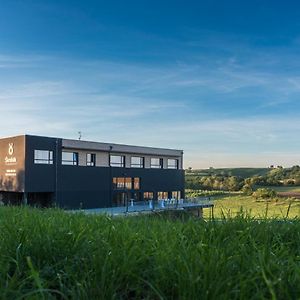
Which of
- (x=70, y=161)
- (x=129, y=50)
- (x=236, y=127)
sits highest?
(x=129, y=50)

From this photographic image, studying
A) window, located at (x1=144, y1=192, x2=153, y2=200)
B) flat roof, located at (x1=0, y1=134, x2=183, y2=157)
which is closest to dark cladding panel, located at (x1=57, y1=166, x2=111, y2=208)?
flat roof, located at (x1=0, y1=134, x2=183, y2=157)

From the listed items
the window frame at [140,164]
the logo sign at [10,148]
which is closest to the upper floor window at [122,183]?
the window frame at [140,164]

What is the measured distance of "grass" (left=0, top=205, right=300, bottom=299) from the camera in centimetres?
200

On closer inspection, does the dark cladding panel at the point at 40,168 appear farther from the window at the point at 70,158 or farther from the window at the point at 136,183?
the window at the point at 136,183

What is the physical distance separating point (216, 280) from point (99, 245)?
3.39 ft

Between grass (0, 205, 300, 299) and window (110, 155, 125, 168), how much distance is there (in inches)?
1404

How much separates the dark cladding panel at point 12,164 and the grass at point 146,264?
98.8 feet

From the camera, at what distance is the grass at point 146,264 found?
2.00 metres

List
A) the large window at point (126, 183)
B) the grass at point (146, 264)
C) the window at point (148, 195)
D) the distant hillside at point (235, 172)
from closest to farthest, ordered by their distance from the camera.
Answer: the grass at point (146, 264) → the large window at point (126, 183) → the window at point (148, 195) → the distant hillside at point (235, 172)

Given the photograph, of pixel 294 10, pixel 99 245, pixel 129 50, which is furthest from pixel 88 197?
pixel 99 245

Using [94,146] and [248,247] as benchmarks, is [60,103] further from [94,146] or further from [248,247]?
[248,247]

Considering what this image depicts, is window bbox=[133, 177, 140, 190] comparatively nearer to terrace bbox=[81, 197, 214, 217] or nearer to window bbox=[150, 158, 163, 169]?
terrace bbox=[81, 197, 214, 217]

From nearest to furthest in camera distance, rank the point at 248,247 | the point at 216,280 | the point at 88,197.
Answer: the point at 216,280 < the point at 248,247 < the point at 88,197

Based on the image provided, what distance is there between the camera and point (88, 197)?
3612 centimetres
